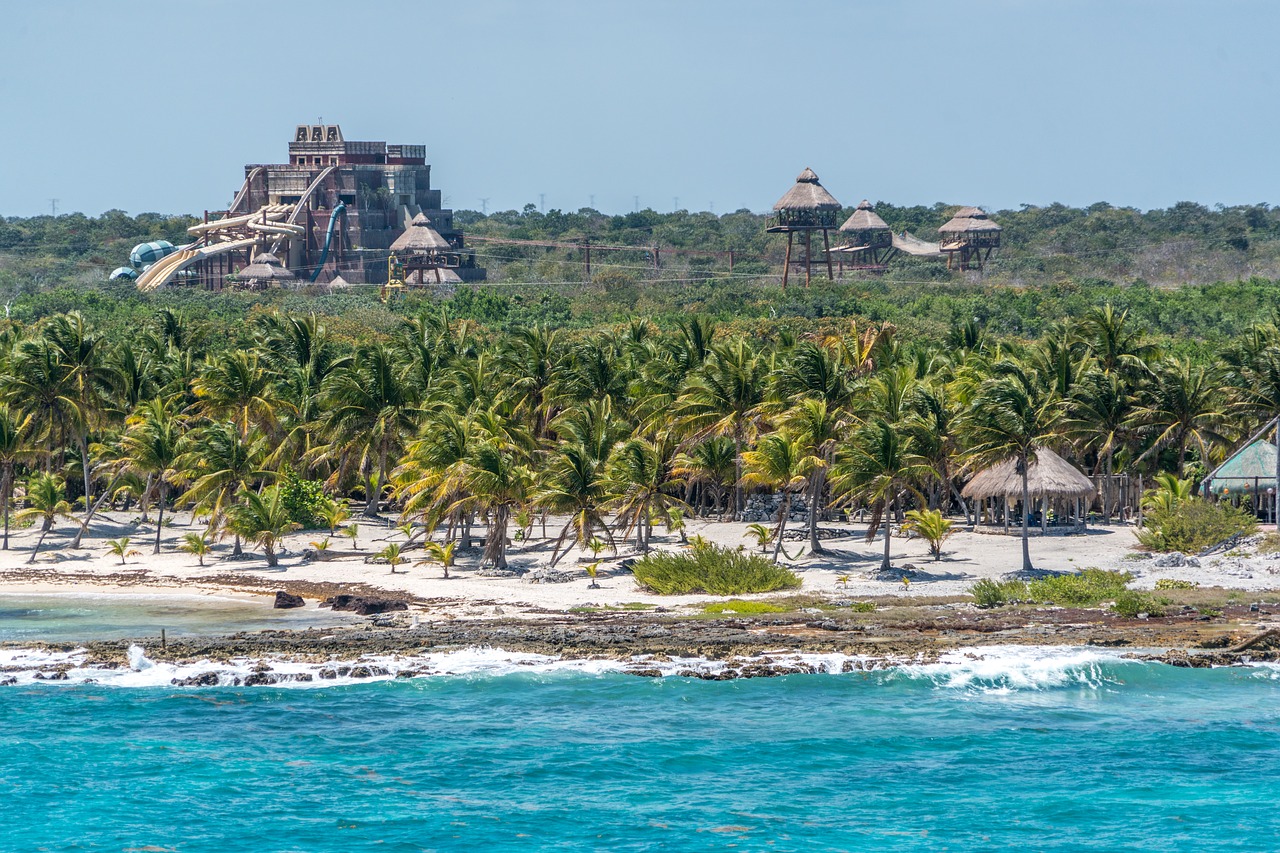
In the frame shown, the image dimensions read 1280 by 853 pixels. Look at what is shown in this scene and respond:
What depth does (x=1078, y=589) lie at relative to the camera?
3838 cm

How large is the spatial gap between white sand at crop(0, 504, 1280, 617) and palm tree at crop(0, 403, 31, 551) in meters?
1.75

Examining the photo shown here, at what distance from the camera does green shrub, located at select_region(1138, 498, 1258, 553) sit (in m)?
43.6

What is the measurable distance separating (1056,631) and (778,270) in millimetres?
110011

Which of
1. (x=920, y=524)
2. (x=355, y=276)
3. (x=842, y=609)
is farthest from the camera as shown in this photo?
(x=355, y=276)

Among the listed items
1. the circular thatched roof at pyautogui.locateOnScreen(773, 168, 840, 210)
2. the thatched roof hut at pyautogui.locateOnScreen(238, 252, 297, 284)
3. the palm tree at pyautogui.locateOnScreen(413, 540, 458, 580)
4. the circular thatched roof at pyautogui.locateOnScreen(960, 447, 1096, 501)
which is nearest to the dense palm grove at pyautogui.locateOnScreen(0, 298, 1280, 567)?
the palm tree at pyautogui.locateOnScreen(413, 540, 458, 580)

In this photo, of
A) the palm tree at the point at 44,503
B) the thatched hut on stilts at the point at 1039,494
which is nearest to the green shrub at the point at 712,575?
the thatched hut on stilts at the point at 1039,494

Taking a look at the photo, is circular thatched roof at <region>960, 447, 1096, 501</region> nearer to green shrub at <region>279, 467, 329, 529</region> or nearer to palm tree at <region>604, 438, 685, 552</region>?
palm tree at <region>604, 438, 685, 552</region>

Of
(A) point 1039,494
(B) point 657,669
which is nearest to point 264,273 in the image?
(A) point 1039,494

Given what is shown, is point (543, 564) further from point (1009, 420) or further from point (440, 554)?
point (1009, 420)

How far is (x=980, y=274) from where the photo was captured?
4990 inches

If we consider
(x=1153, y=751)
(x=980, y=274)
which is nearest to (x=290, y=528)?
(x=1153, y=751)

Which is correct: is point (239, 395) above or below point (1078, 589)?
above

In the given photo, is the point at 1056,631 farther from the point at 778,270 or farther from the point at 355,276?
the point at 778,270

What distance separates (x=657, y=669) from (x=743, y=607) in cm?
591
